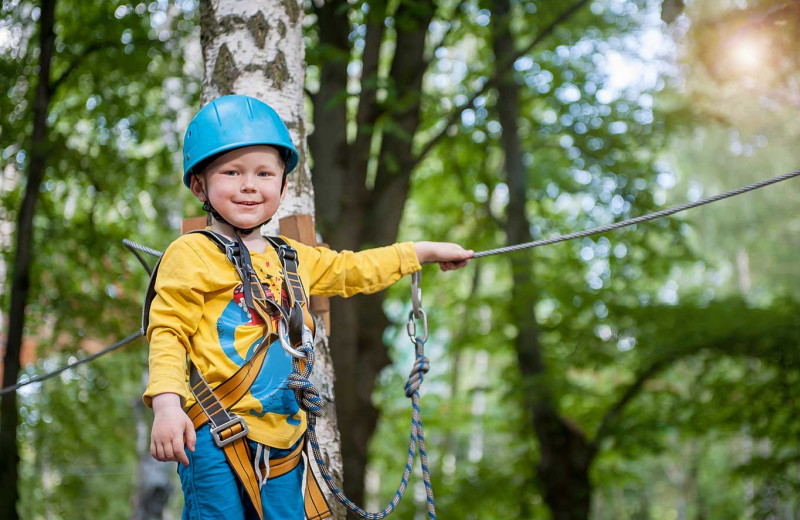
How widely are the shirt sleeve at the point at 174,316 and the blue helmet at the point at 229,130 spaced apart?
0.83ft

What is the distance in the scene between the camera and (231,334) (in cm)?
204

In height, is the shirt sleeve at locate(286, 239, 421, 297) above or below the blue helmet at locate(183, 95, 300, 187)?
below

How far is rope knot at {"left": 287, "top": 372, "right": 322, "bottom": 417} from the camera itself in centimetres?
204

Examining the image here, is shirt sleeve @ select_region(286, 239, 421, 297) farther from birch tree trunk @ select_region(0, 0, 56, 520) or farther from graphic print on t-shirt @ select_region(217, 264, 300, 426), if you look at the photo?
birch tree trunk @ select_region(0, 0, 56, 520)

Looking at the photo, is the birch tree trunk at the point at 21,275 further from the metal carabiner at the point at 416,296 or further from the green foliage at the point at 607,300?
the metal carabiner at the point at 416,296

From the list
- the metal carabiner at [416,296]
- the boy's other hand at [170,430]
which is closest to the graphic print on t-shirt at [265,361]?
the boy's other hand at [170,430]

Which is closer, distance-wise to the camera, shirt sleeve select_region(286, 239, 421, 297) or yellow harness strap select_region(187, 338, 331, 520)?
yellow harness strap select_region(187, 338, 331, 520)

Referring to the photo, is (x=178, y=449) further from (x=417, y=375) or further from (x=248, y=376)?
(x=417, y=375)

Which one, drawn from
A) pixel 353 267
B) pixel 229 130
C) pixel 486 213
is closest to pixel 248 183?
pixel 229 130

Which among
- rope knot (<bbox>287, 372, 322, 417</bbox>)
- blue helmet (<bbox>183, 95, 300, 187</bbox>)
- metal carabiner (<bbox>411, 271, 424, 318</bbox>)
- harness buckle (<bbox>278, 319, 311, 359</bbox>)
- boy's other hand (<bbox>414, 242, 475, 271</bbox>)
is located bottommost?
rope knot (<bbox>287, 372, 322, 417</bbox>)

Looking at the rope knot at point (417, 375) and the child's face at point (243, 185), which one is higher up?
the child's face at point (243, 185)

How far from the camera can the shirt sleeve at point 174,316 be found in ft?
6.09

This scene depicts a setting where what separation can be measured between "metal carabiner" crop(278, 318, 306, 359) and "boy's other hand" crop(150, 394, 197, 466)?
304 millimetres

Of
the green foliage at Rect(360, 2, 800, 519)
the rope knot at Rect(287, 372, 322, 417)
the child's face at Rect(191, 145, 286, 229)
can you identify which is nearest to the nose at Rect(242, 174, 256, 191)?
the child's face at Rect(191, 145, 286, 229)
